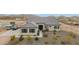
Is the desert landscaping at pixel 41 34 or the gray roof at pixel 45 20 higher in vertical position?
the gray roof at pixel 45 20

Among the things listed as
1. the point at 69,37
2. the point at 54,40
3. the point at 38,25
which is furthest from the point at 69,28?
the point at 38,25

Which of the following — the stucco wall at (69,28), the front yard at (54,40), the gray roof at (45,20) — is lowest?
the front yard at (54,40)

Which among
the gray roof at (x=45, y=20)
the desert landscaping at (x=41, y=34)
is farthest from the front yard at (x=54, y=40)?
the gray roof at (x=45, y=20)

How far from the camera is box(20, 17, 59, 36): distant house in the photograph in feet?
6.08

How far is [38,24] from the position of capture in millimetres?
1867

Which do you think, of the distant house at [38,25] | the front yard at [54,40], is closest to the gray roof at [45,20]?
the distant house at [38,25]

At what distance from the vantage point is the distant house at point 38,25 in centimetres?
185

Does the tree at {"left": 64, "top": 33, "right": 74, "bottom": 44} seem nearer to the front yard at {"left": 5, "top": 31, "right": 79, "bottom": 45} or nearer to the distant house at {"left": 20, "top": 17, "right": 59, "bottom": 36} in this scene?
the front yard at {"left": 5, "top": 31, "right": 79, "bottom": 45}

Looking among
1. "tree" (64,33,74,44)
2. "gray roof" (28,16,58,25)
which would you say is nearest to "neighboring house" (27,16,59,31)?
"gray roof" (28,16,58,25)

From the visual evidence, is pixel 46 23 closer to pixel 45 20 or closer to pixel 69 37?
pixel 45 20

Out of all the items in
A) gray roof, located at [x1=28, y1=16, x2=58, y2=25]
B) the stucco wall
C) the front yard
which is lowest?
the front yard

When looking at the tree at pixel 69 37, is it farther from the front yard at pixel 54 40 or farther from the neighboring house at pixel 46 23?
the neighboring house at pixel 46 23
